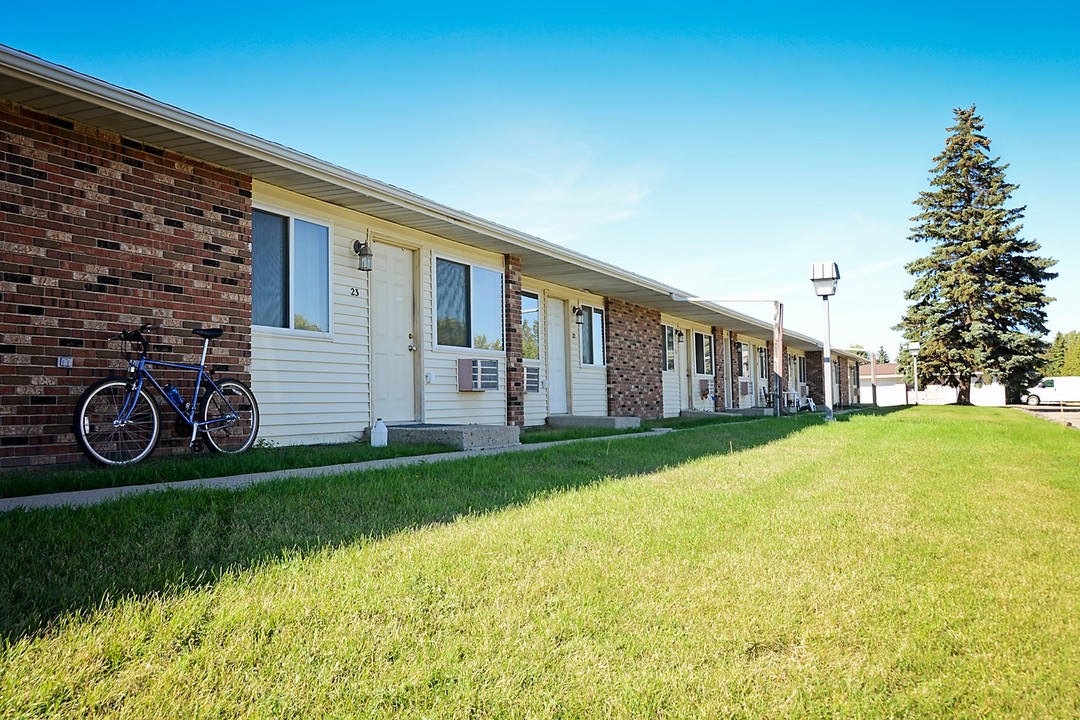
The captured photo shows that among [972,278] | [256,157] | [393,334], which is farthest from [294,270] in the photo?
[972,278]

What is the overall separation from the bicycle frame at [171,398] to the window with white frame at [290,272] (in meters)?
0.93

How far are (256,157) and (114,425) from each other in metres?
2.54

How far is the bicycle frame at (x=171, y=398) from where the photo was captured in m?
4.88

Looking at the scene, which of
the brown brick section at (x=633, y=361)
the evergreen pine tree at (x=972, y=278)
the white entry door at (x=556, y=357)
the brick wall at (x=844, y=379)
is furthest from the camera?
the brick wall at (x=844, y=379)

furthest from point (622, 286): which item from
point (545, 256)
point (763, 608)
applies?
point (763, 608)

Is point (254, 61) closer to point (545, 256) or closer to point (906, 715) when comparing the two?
point (545, 256)

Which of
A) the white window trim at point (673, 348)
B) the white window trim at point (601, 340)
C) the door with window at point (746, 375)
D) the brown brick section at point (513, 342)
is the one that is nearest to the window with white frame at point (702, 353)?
the white window trim at point (673, 348)

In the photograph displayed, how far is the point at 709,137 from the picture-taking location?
13219 millimetres

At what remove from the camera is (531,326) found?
1172 centimetres

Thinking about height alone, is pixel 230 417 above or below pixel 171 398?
below

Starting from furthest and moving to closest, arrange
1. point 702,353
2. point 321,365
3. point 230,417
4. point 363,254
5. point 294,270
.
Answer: point 702,353 → point 363,254 → point 321,365 → point 294,270 → point 230,417

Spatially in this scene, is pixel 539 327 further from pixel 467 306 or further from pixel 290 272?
pixel 290 272

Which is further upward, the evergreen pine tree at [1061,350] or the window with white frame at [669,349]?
the evergreen pine tree at [1061,350]

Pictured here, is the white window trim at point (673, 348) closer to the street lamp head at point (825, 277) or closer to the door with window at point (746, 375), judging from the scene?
the street lamp head at point (825, 277)
